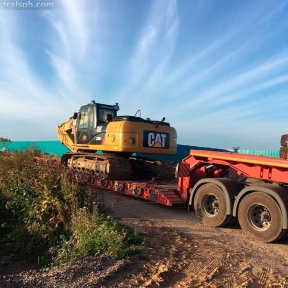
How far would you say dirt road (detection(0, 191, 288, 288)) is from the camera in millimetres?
5590

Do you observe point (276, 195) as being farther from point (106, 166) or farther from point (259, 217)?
point (106, 166)

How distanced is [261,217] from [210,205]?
4.69 ft

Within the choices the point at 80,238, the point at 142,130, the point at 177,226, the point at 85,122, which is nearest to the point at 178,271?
the point at 80,238

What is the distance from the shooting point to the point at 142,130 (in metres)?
13.9

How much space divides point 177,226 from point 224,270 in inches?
118

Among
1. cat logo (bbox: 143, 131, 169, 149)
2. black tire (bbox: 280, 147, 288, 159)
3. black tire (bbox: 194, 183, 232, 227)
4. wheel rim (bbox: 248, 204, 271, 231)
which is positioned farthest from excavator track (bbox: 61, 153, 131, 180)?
wheel rim (bbox: 248, 204, 271, 231)

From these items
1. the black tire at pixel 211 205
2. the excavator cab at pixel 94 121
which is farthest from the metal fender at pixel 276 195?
the excavator cab at pixel 94 121

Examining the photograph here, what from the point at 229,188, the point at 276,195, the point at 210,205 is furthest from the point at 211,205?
the point at 276,195

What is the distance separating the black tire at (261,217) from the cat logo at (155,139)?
19.8ft

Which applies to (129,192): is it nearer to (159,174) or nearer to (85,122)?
(159,174)

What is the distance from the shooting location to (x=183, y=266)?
6.16m

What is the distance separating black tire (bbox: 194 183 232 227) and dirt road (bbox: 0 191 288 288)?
1.29ft

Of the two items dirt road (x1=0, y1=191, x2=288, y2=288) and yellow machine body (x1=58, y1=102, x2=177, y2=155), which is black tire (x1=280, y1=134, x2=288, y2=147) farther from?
yellow machine body (x1=58, y1=102, x2=177, y2=155)

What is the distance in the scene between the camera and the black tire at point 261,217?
7.73m
